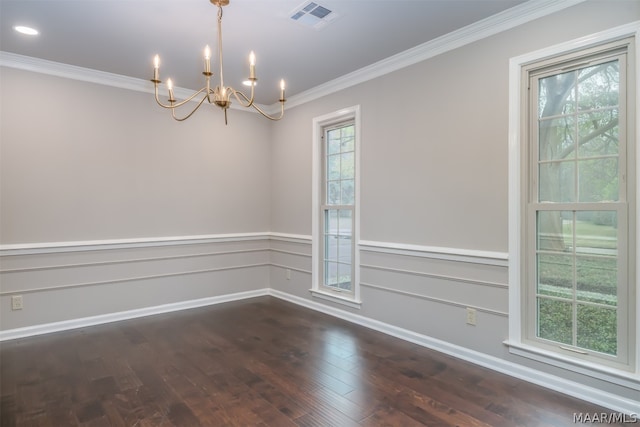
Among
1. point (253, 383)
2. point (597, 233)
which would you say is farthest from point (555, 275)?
point (253, 383)

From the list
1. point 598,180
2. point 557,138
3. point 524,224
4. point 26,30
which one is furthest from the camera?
point 26,30

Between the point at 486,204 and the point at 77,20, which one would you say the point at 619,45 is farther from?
the point at 77,20

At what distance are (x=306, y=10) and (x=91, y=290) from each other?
3.44 m

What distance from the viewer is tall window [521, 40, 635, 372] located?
230 centimetres

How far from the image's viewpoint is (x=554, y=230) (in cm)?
261

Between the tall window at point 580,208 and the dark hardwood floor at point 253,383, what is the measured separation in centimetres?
48

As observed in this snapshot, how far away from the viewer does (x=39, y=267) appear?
11.9 ft

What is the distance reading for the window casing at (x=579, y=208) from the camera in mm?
2291

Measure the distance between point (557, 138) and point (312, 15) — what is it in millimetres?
1930

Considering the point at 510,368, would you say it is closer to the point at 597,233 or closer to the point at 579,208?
the point at 597,233

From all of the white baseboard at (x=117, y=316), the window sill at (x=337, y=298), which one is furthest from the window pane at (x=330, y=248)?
the white baseboard at (x=117, y=316)

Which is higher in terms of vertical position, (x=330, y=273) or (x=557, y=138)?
(x=557, y=138)

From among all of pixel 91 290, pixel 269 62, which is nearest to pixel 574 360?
pixel 269 62

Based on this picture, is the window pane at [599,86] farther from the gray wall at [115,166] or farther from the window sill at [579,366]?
the gray wall at [115,166]
